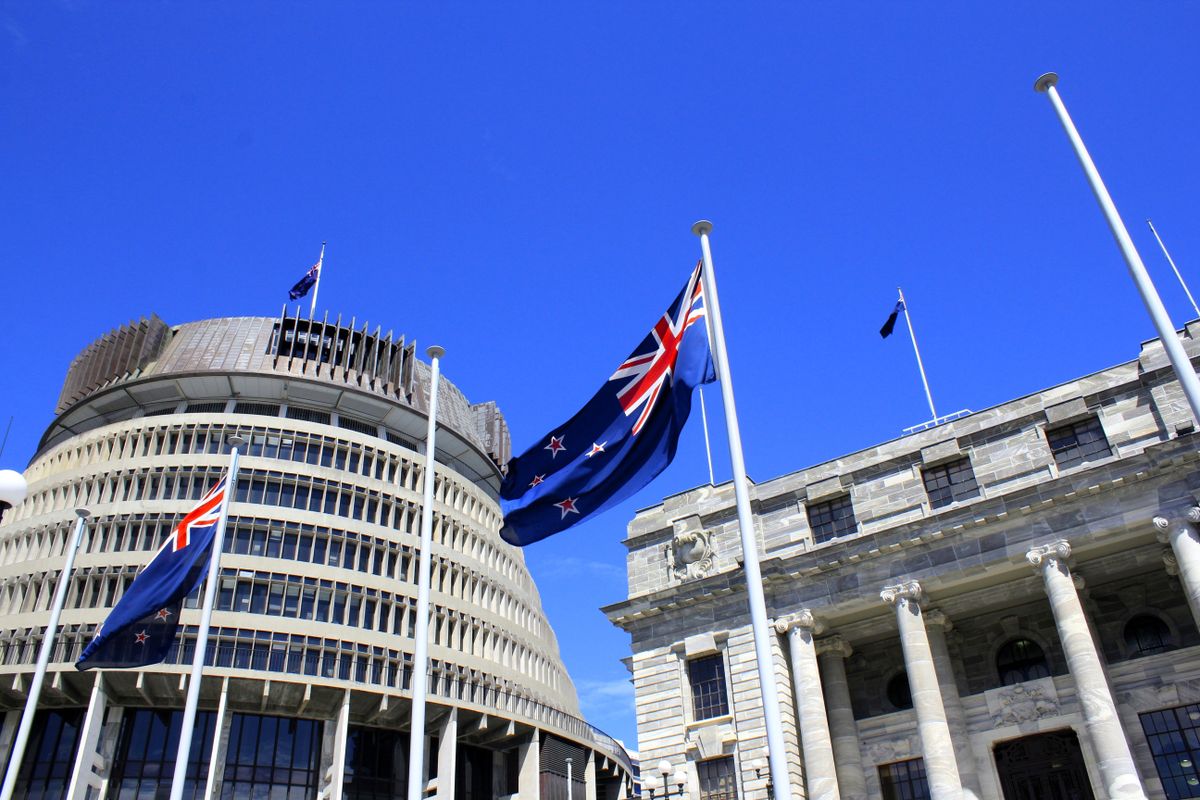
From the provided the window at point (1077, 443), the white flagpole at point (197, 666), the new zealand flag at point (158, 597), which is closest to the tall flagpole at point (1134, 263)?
the window at point (1077, 443)

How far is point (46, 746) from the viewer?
198ft

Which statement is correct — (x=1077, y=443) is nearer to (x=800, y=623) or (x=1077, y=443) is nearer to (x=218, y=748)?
(x=800, y=623)

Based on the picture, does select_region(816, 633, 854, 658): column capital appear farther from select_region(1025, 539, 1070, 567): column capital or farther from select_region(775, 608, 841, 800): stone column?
select_region(1025, 539, 1070, 567): column capital

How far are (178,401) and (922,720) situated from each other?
6365cm

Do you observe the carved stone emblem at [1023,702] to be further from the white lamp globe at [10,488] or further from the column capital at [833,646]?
the white lamp globe at [10,488]

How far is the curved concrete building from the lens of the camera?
6016cm

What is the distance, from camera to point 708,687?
37375 mm

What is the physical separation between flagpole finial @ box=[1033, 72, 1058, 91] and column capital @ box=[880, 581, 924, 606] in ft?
61.9

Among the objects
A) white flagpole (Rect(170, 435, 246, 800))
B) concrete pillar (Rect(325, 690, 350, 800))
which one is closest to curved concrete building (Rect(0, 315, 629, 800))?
concrete pillar (Rect(325, 690, 350, 800))

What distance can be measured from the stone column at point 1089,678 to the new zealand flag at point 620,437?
19.1m

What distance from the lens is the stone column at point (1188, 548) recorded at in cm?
2939

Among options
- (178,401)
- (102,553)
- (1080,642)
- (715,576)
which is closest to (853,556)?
(715,576)

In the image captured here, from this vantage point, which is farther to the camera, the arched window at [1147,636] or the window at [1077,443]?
the window at [1077,443]

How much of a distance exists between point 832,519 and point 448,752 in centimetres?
3800
